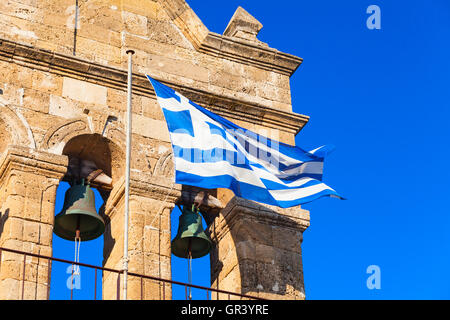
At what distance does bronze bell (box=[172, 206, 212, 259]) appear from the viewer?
813 inches

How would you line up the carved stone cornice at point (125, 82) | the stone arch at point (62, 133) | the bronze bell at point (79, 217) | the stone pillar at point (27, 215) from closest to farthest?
1. the stone pillar at point (27, 215)
2. the stone arch at point (62, 133)
3. the bronze bell at point (79, 217)
4. the carved stone cornice at point (125, 82)

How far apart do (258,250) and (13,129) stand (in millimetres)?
4114

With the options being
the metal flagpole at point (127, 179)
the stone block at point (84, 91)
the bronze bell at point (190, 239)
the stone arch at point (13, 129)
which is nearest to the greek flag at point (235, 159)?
the metal flagpole at point (127, 179)

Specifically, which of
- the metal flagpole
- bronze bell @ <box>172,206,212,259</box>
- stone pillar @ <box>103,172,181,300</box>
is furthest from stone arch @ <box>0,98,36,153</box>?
bronze bell @ <box>172,206,212,259</box>

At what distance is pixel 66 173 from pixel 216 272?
279cm

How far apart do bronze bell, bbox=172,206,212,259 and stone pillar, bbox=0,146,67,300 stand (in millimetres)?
2274

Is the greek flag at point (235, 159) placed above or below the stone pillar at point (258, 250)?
above

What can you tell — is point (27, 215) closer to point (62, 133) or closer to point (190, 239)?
point (62, 133)

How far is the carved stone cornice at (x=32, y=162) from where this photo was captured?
19172 mm

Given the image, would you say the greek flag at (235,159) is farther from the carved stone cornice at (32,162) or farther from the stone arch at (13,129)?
the stone arch at (13,129)

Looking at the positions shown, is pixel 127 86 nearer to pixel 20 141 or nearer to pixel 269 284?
pixel 20 141

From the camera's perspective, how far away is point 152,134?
2080 cm

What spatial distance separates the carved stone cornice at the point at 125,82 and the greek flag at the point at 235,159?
2.47 ft
